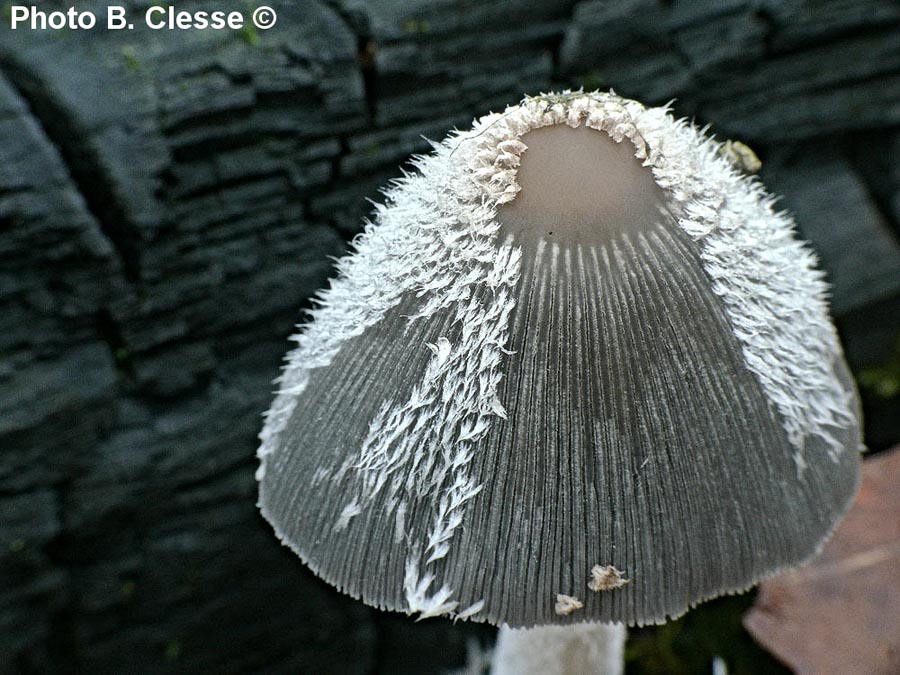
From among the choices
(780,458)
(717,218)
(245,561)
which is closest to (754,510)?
(780,458)

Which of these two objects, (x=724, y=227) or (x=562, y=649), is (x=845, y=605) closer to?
(x=562, y=649)

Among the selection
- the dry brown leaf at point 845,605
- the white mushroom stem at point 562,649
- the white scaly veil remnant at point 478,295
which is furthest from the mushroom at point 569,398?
the dry brown leaf at point 845,605

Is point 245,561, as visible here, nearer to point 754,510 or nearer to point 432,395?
point 432,395

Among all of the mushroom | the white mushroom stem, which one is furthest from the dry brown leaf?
the mushroom

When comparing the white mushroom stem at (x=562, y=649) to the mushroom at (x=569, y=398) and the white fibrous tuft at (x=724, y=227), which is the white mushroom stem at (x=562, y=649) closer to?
the mushroom at (x=569, y=398)

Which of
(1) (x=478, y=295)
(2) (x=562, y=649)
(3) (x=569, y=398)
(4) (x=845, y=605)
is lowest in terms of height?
(4) (x=845, y=605)

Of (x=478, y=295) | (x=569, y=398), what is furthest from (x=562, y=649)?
(x=478, y=295)

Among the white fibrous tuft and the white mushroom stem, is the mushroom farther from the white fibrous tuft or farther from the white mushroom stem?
the white mushroom stem
